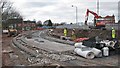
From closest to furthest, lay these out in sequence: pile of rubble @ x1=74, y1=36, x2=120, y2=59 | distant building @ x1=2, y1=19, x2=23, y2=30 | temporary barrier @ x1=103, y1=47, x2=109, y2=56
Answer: pile of rubble @ x1=74, y1=36, x2=120, y2=59 → temporary barrier @ x1=103, y1=47, x2=109, y2=56 → distant building @ x1=2, y1=19, x2=23, y2=30

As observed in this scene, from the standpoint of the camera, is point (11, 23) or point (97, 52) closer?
point (97, 52)

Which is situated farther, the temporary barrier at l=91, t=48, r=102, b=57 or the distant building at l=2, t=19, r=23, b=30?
the distant building at l=2, t=19, r=23, b=30

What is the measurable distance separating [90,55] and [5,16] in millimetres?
46552

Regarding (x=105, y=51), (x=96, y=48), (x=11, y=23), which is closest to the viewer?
(x=105, y=51)

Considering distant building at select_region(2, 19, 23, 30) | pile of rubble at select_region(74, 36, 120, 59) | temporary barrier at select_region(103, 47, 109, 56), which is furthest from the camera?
distant building at select_region(2, 19, 23, 30)

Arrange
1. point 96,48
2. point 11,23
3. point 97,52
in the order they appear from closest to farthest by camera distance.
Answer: point 97,52, point 96,48, point 11,23

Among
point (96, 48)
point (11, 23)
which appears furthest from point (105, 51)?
point (11, 23)

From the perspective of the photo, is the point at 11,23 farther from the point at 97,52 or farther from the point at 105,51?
the point at 97,52

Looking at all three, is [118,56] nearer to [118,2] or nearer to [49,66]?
[49,66]

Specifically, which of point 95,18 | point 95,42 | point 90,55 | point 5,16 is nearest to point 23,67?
point 90,55

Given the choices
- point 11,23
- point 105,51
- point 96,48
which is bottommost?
point 11,23

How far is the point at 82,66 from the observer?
11.2 meters

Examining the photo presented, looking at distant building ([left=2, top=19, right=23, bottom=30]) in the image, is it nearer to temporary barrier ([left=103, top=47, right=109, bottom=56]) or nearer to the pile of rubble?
the pile of rubble

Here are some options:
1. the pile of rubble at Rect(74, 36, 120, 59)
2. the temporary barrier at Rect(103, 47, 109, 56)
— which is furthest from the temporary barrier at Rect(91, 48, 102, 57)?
the temporary barrier at Rect(103, 47, 109, 56)
